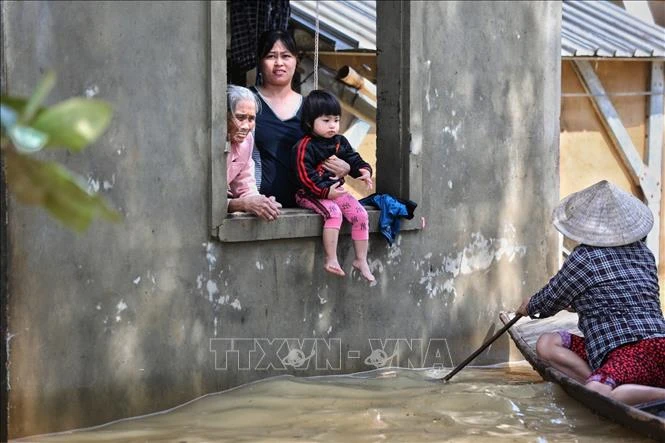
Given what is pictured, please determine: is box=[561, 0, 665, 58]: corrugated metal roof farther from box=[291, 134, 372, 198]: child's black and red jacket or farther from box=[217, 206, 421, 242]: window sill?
box=[217, 206, 421, 242]: window sill

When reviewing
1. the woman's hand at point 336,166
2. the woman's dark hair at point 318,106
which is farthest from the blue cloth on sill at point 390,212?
the woman's dark hair at point 318,106

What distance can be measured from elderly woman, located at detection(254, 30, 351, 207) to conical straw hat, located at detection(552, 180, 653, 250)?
59.9 inches

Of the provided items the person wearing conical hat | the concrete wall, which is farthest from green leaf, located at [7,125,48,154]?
the person wearing conical hat

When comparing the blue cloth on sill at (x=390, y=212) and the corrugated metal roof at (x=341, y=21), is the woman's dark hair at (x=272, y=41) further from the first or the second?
the corrugated metal roof at (x=341, y=21)

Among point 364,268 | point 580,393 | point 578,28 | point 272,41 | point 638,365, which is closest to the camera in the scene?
point 638,365

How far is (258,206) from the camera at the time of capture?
5.20 m

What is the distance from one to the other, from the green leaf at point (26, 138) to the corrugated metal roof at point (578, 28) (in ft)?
25.0

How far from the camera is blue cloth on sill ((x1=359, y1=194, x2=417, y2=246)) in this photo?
5.84m

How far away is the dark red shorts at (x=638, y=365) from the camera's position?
4.86 meters

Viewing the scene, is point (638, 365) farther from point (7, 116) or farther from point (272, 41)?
point (7, 116)

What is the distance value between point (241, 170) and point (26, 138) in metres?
4.87

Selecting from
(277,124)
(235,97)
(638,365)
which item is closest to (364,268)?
(277,124)

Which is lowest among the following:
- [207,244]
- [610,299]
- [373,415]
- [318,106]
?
[373,415]

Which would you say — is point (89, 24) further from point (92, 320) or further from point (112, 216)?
point (112, 216)
